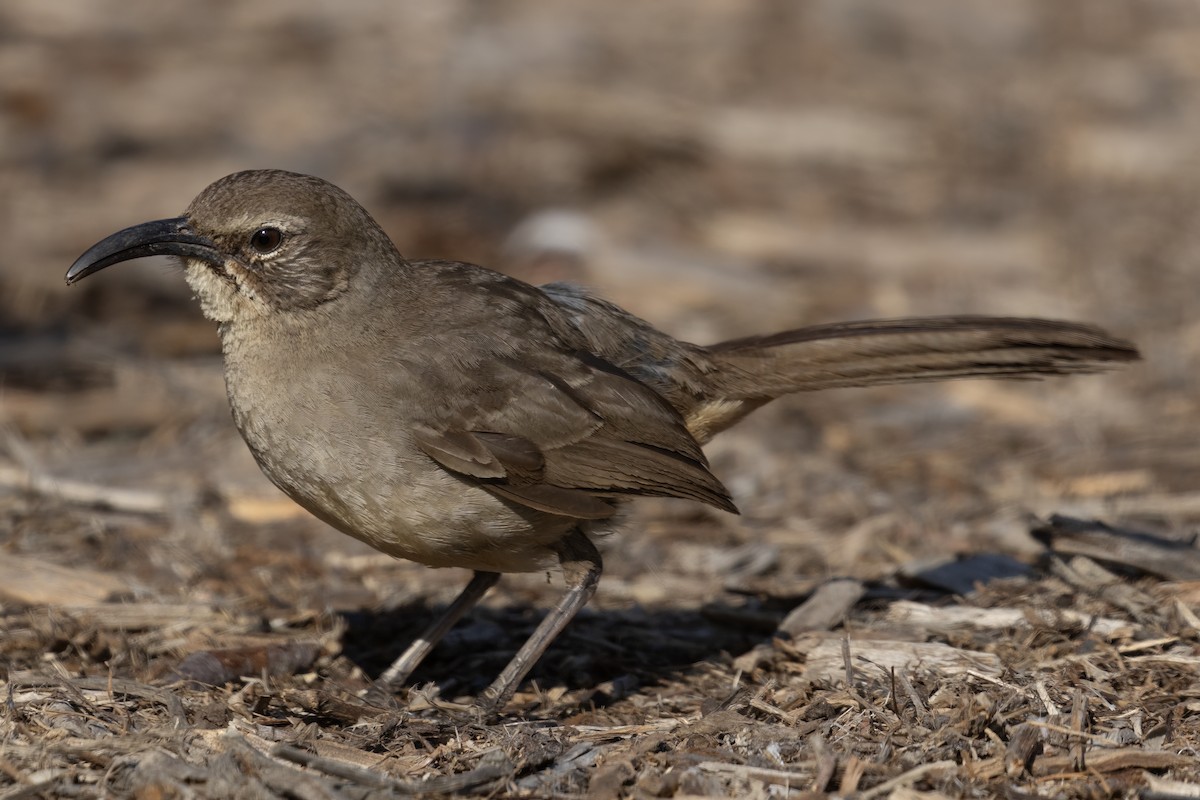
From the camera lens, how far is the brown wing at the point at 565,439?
16.3ft

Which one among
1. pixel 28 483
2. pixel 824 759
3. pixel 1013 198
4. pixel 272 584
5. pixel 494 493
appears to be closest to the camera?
pixel 824 759

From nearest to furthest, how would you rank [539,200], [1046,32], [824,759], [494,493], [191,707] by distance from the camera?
[824,759], [191,707], [494,493], [539,200], [1046,32]

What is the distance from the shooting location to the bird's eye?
5051mm

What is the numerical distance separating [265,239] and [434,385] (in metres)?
0.78

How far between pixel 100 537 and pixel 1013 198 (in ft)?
23.6

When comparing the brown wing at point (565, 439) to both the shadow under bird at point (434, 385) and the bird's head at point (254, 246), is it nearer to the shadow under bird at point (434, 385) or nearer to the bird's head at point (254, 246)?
the shadow under bird at point (434, 385)

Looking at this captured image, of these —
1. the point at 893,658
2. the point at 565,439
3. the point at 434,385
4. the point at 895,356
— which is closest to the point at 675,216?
the point at 895,356

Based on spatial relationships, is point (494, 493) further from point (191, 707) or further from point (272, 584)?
point (272, 584)

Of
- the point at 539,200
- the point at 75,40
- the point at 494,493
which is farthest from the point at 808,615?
the point at 75,40

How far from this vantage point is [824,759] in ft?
13.3

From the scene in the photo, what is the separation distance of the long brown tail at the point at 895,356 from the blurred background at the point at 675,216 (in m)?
0.99

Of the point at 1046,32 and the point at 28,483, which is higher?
the point at 1046,32

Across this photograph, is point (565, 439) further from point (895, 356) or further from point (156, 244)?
point (156, 244)

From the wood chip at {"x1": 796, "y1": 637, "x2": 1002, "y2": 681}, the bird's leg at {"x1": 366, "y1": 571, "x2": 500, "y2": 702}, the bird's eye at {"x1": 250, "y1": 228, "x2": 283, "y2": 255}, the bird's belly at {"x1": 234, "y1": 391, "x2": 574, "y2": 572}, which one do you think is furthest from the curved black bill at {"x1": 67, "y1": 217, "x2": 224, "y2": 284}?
the wood chip at {"x1": 796, "y1": 637, "x2": 1002, "y2": 681}
